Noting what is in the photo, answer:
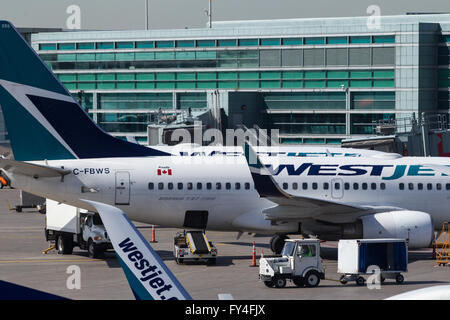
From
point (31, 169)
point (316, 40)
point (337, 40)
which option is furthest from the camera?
point (316, 40)

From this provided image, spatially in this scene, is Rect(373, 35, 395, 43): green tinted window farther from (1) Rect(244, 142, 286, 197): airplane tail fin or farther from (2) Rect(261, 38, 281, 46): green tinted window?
(1) Rect(244, 142, 286, 197): airplane tail fin

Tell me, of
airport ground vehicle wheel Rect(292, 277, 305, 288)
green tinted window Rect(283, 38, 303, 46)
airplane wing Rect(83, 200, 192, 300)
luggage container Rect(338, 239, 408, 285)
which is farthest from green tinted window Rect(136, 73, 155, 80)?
airplane wing Rect(83, 200, 192, 300)

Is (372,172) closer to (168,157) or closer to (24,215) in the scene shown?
(168,157)

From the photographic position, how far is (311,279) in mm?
28578

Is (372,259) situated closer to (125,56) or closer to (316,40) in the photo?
(316,40)

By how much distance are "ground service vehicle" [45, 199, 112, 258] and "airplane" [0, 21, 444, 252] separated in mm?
1666

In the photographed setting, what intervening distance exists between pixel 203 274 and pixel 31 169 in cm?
895

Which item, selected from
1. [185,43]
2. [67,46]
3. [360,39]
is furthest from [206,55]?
[67,46]

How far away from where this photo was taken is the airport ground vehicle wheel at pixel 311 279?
2853 cm

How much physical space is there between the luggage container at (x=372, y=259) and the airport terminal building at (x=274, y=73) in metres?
45.0

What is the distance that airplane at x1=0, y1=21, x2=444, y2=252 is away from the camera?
34094 mm

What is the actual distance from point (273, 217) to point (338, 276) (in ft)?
17.9

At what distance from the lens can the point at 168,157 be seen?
35.9 metres

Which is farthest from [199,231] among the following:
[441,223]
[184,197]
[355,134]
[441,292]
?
[355,134]
